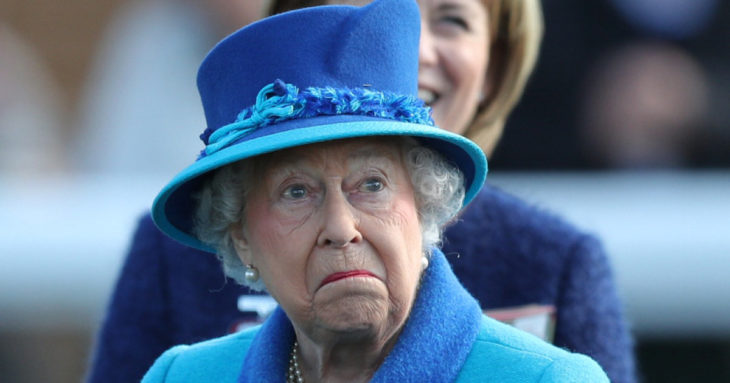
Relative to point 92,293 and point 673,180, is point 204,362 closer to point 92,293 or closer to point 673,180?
point 92,293

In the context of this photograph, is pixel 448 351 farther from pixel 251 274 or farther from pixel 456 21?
pixel 456 21

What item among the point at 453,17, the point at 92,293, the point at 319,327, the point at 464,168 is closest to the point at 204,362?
the point at 319,327

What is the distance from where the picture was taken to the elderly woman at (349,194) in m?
2.42

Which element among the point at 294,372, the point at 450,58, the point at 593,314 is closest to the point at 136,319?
the point at 294,372

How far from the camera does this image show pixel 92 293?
6.41 meters

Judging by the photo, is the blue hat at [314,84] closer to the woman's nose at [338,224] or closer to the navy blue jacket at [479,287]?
the woman's nose at [338,224]

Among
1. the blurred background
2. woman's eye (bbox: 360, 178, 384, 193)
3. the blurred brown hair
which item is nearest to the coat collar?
woman's eye (bbox: 360, 178, 384, 193)

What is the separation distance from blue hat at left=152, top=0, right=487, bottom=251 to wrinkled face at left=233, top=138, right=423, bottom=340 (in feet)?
0.25

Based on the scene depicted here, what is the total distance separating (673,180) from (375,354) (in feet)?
14.3

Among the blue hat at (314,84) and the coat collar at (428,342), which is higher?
the blue hat at (314,84)

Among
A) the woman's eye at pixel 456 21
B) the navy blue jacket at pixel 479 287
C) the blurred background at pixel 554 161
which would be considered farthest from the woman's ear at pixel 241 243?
the blurred background at pixel 554 161

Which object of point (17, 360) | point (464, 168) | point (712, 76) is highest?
point (464, 168)

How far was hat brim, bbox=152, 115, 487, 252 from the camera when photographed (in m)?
2.36

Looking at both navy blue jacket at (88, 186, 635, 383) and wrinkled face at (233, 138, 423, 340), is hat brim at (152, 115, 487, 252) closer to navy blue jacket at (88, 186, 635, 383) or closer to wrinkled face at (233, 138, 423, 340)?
wrinkled face at (233, 138, 423, 340)
